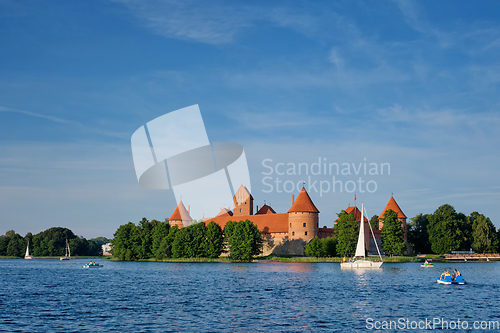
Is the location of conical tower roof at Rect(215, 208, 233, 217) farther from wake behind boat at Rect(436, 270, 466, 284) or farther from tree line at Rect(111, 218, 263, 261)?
wake behind boat at Rect(436, 270, 466, 284)

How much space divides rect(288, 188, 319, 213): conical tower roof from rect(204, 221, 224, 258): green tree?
626 inches

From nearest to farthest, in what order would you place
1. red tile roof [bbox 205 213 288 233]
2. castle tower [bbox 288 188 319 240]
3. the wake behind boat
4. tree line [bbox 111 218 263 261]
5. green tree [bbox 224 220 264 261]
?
the wake behind boat < green tree [bbox 224 220 264 261] < tree line [bbox 111 218 263 261] < castle tower [bbox 288 188 319 240] < red tile roof [bbox 205 213 288 233]

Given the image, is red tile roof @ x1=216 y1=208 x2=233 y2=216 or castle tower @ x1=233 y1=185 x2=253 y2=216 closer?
castle tower @ x1=233 y1=185 x2=253 y2=216

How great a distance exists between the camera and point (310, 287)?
3647 centimetres

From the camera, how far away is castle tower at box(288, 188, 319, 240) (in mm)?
89938

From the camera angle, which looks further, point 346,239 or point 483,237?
point 483,237

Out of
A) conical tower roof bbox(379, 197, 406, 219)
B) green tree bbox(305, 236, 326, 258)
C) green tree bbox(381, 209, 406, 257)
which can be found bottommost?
green tree bbox(305, 236, 326, 258)

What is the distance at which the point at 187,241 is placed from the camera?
85.4 meters

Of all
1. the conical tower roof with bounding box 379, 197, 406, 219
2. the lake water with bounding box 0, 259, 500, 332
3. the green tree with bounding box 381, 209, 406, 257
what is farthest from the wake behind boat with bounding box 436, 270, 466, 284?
the conical tower roof with bounding box 379, 197, 406, 219

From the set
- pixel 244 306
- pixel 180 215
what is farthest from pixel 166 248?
pixel 244 306

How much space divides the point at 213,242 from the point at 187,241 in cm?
490

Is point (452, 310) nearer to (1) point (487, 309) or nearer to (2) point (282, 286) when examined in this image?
(1) point (487, 309)

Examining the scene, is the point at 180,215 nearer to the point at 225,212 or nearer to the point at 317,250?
the point at 225,212

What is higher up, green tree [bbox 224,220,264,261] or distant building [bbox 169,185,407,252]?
distant building [bbox 169,185,407,252]
